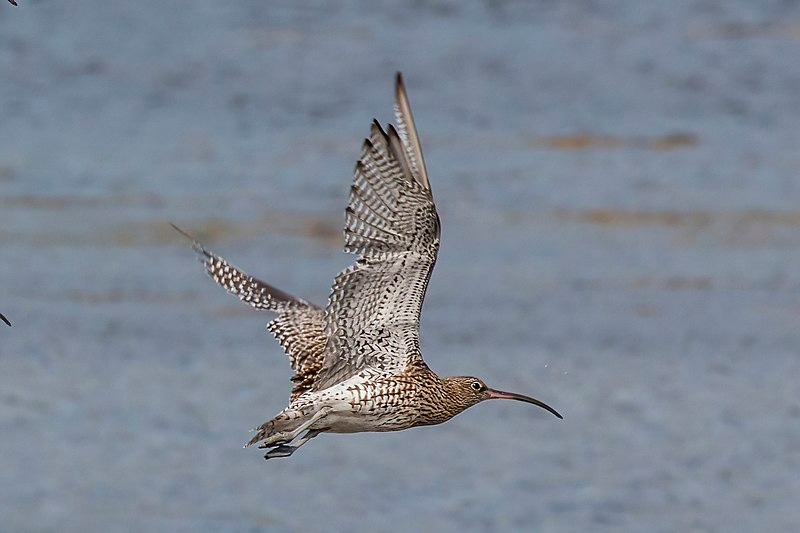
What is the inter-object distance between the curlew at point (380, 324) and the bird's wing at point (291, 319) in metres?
0.02

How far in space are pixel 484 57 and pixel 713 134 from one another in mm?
2147

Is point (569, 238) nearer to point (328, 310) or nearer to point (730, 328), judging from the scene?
point (730, 328)

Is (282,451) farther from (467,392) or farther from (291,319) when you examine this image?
(291,319)

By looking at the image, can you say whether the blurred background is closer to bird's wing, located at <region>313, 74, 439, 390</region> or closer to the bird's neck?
the bird's neck

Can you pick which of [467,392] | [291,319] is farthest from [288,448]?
[291,319]

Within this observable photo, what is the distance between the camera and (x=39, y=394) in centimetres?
1042

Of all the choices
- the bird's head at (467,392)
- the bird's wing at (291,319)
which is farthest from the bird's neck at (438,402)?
the bird's wing at (291,319)

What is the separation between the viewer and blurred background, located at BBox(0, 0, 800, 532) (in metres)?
9.45

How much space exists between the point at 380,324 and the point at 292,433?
1.52 ft

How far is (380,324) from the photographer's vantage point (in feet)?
20.8

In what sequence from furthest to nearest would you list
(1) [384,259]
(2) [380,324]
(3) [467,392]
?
(3) [467,392]
(2) [380,324]
(1) [384,259]

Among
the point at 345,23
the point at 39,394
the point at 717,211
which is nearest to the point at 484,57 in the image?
the point at 345,23

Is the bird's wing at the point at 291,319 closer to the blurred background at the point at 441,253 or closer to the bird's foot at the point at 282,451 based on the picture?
the bird's foot at the point at 282,451

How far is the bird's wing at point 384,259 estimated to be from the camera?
19.2 feet
